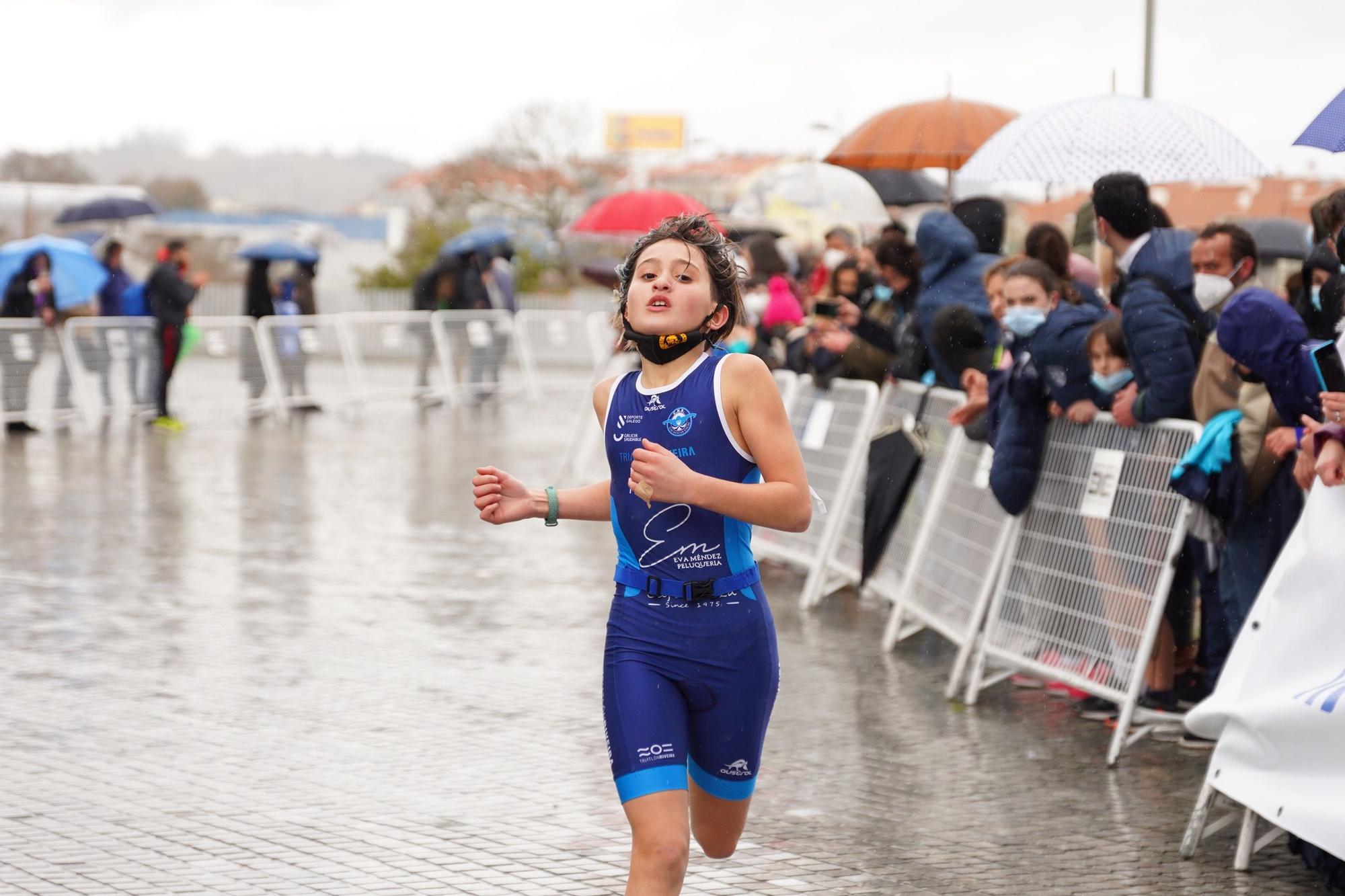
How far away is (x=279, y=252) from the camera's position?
24.2 meters

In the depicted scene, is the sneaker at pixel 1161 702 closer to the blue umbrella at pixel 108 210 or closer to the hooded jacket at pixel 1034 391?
the hooded jacket at pixel 1034 391

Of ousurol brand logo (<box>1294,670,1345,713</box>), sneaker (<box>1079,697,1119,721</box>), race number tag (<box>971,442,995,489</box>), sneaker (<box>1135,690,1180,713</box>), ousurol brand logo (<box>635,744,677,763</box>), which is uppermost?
race number tag (<box>971,442,995,489</box>)

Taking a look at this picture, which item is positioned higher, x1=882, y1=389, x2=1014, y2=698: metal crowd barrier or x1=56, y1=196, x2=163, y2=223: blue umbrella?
x1=56, y1=196, x2=163, y2=223: blue umbrella

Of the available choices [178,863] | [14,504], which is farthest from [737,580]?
[14,504]

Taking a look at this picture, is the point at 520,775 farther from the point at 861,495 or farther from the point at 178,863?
the point at 861,495

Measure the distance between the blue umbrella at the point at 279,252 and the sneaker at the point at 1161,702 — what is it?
1806 cm

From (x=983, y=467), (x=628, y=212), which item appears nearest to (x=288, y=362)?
(x=628, y=212)

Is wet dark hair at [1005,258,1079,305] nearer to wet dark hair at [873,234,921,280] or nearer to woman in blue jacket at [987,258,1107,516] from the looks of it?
woman in blue jacket at [987,258,1107,516]

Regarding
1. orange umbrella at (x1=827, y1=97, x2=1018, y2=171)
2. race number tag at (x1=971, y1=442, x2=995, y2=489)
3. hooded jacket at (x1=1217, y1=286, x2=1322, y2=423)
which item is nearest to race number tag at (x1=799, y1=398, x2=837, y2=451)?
orange umbrella at (x1=827, y1=97, x2=1018, y2=171)

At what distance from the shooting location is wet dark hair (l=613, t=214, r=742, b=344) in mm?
4102

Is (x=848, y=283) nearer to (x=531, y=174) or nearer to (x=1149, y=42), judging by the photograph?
(x=1149, y=42)

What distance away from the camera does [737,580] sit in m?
4.01

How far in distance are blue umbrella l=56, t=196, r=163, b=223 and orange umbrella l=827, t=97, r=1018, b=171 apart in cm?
1683

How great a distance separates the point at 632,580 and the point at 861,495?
6.12 metres
